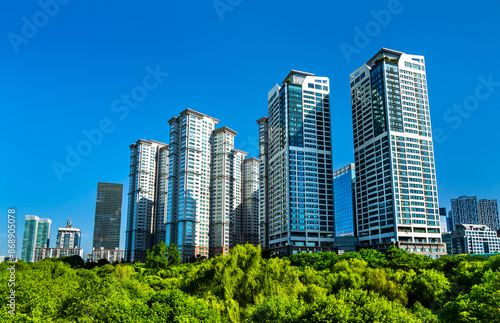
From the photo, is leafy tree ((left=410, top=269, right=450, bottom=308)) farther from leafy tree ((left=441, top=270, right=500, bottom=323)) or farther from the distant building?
the distant building

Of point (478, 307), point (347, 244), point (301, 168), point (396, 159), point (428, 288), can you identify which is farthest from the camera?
point (301, 168)

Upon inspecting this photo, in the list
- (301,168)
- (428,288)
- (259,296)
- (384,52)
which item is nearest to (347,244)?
(301,168)

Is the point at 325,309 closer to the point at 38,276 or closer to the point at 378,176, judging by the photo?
the point at 38,276

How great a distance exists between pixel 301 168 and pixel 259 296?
10745 centimetres

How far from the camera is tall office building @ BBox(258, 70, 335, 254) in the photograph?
151500 mm

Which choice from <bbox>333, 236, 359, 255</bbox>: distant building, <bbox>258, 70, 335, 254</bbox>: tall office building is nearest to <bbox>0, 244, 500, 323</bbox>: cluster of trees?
<bbox>333, 236, 359, 255</bbox>: distant building

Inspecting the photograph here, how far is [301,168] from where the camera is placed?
157 meters

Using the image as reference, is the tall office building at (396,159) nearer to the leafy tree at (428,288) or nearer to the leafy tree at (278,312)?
the leafy tree at (428,288)

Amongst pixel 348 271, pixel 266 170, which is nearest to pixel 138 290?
pixel 348 271

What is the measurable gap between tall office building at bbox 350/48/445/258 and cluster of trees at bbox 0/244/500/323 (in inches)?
2045

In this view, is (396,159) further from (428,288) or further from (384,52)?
→ (428,288)

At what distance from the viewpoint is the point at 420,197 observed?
13775 cm

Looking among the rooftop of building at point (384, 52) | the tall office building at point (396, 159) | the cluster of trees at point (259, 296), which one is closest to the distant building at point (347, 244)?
Result: the tall office building at point (396, 159)

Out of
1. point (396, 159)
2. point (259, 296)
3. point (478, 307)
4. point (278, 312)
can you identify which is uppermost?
point (396, 159)
